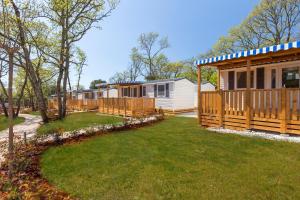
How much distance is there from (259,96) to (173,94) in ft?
33.3

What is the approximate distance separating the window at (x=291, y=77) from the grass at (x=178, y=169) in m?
4.62

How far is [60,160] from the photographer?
5.34 meters

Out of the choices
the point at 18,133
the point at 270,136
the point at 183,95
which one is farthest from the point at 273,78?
the point at 18,133

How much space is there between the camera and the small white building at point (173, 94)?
57.8 feet

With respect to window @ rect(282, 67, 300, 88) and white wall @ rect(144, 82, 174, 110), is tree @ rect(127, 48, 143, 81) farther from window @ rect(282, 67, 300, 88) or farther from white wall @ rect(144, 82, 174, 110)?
window @ rect(282, 67, 300, 88)

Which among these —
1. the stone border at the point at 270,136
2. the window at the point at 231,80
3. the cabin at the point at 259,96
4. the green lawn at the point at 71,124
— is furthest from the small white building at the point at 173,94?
the stone border at the point at 270,136

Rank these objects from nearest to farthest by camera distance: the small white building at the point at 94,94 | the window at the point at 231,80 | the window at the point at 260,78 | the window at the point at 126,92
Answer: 1. the window at the point at 260,78
2. the window at the point at 231,80
3. the window at the point at 126,92
4. the small white building at the point at 94,94

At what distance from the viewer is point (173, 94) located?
17.5 meters

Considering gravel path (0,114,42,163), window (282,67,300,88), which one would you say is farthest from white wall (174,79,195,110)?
gravel path (0,114,42,163)

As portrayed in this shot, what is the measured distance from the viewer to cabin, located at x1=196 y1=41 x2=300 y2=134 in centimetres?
675

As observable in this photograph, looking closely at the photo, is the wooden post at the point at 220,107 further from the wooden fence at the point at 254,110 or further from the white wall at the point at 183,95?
the white wall at the point at 183,95

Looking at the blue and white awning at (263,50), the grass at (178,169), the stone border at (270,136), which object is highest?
the blue and white awning at (263,50)

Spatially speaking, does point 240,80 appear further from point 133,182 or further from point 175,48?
point 175,48

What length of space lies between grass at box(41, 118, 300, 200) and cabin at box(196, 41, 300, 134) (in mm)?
1276
